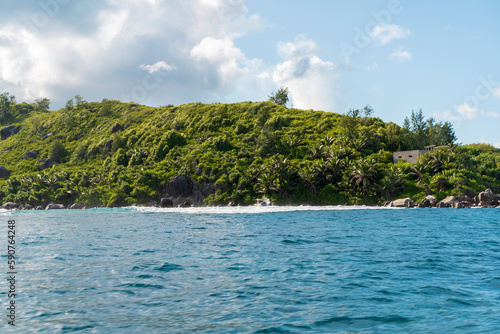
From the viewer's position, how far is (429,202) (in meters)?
64.2

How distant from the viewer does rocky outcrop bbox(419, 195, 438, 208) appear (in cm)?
6375

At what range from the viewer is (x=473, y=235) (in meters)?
25.5

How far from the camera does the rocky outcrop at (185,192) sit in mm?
89000

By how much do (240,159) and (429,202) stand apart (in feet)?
162

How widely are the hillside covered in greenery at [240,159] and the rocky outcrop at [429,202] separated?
3.91 meters

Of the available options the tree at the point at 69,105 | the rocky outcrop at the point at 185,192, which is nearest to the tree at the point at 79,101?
the tree at the point at 69,105

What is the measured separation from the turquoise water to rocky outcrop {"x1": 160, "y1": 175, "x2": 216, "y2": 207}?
6668 centimetres

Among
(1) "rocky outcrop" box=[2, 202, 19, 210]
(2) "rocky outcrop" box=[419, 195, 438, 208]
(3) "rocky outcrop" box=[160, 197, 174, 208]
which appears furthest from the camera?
(1) "rocky outcrop" box=[2, 202, 19, 210]

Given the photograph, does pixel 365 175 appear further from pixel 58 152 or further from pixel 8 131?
pixel 8 131

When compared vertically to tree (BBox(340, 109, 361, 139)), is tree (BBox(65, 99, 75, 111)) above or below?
above

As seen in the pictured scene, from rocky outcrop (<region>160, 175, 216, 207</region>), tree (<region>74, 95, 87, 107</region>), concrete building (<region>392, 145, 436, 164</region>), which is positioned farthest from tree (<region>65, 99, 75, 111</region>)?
concrete building (<region>392, 145, 436, 164</region>)

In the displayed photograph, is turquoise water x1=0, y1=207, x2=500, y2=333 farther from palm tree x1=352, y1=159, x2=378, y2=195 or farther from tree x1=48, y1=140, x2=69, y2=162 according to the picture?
tree x1=48, y1=140, x2=69, y2=162

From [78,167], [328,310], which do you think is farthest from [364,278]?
[78,167]

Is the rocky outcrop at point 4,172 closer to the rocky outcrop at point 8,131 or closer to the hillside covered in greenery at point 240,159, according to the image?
the hillside covered in greenery at point 240,159
